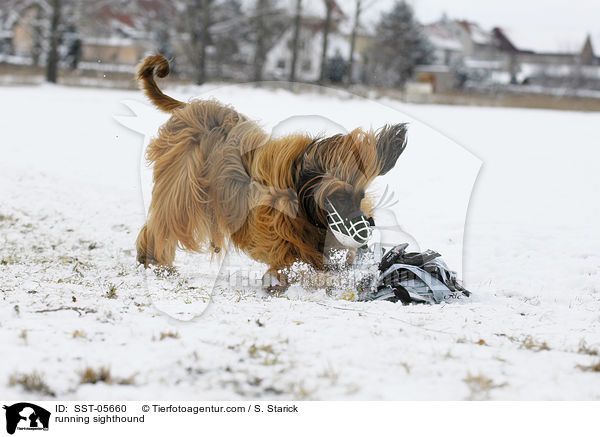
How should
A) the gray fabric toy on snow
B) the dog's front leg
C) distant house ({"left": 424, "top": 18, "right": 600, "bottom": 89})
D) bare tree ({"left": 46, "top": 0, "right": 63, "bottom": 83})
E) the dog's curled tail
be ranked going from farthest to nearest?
1. distant house ({"left": 424, "top": 18, "right": 600, "bottom": 89})
2. bare tree ({"left": 46, "top": 0, "right": 63, "bottom": 83})
3. the dog's curled tail
4. the dog's front leg
5. the gray fabric toy on snow

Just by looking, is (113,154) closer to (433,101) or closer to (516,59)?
(433,101)

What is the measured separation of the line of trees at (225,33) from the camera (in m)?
25.0

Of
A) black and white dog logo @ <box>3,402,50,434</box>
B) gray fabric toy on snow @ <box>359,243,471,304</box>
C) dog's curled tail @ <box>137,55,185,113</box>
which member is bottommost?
black and white dog logo @ <box>3,402,50,434</box>

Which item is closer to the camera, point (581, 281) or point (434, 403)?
point (434, 403)

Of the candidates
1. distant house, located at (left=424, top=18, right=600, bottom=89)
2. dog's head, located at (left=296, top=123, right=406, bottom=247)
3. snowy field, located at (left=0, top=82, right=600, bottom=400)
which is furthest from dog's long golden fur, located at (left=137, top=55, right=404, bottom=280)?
distant house, located at (left=424, top=18, right=600, bottom=89)

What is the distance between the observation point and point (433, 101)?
2338cm

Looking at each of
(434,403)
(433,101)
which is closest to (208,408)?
(434,403)

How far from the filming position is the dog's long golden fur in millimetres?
3697

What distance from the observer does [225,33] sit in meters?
33.9

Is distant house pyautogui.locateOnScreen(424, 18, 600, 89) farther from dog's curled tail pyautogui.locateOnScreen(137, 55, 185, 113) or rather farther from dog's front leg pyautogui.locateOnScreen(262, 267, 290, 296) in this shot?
dog's front leg pyautogui.locateOnScreen(262, 267, 290, 296)

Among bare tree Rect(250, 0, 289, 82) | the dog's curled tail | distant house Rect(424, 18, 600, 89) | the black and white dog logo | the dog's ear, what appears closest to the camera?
the black and white dog logo

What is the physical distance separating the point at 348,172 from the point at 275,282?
3.11ft

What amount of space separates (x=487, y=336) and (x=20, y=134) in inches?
431

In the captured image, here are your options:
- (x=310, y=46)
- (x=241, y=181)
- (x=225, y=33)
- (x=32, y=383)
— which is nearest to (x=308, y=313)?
(x=241, y=181)
